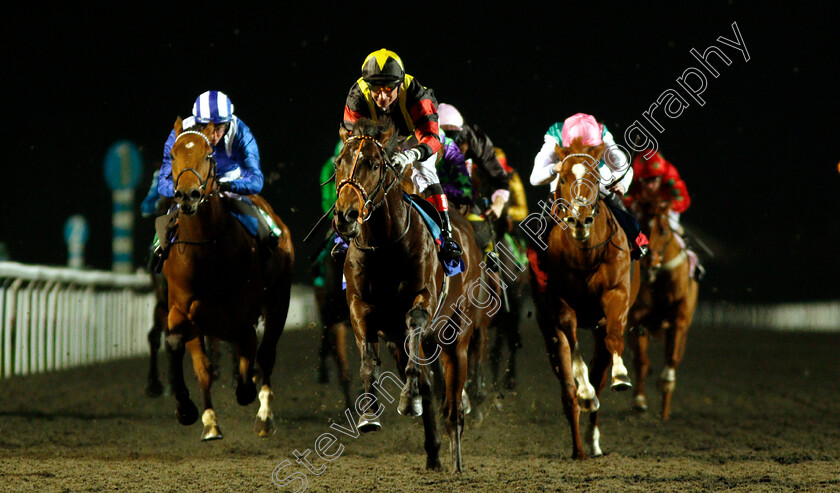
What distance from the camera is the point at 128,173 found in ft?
57.4

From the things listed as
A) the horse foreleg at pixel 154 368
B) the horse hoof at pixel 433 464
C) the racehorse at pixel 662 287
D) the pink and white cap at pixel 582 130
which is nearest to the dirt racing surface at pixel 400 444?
the horse hoof at pixel 433 464

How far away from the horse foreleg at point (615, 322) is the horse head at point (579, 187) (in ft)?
1.47

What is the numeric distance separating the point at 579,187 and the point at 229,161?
2361 mm

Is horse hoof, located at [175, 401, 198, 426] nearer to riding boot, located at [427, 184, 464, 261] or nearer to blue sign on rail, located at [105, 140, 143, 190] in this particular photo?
riding boot, located at [427, 184, 464, 261]

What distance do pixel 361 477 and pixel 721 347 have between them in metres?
17.1

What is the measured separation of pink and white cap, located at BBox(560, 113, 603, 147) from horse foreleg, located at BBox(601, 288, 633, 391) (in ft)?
3.25

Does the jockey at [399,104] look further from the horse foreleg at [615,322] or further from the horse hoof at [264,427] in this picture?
the horse hoof at [264,427]

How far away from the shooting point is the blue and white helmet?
6285mm

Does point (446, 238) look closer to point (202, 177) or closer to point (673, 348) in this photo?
point (202, 177)

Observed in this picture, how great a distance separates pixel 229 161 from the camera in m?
6.59

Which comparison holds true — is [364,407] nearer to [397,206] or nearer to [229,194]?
[397,206]

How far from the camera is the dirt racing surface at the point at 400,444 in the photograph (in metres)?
5.31

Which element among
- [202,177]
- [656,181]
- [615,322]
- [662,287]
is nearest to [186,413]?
[202,177]

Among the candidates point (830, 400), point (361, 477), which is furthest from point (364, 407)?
point (830, 400)
